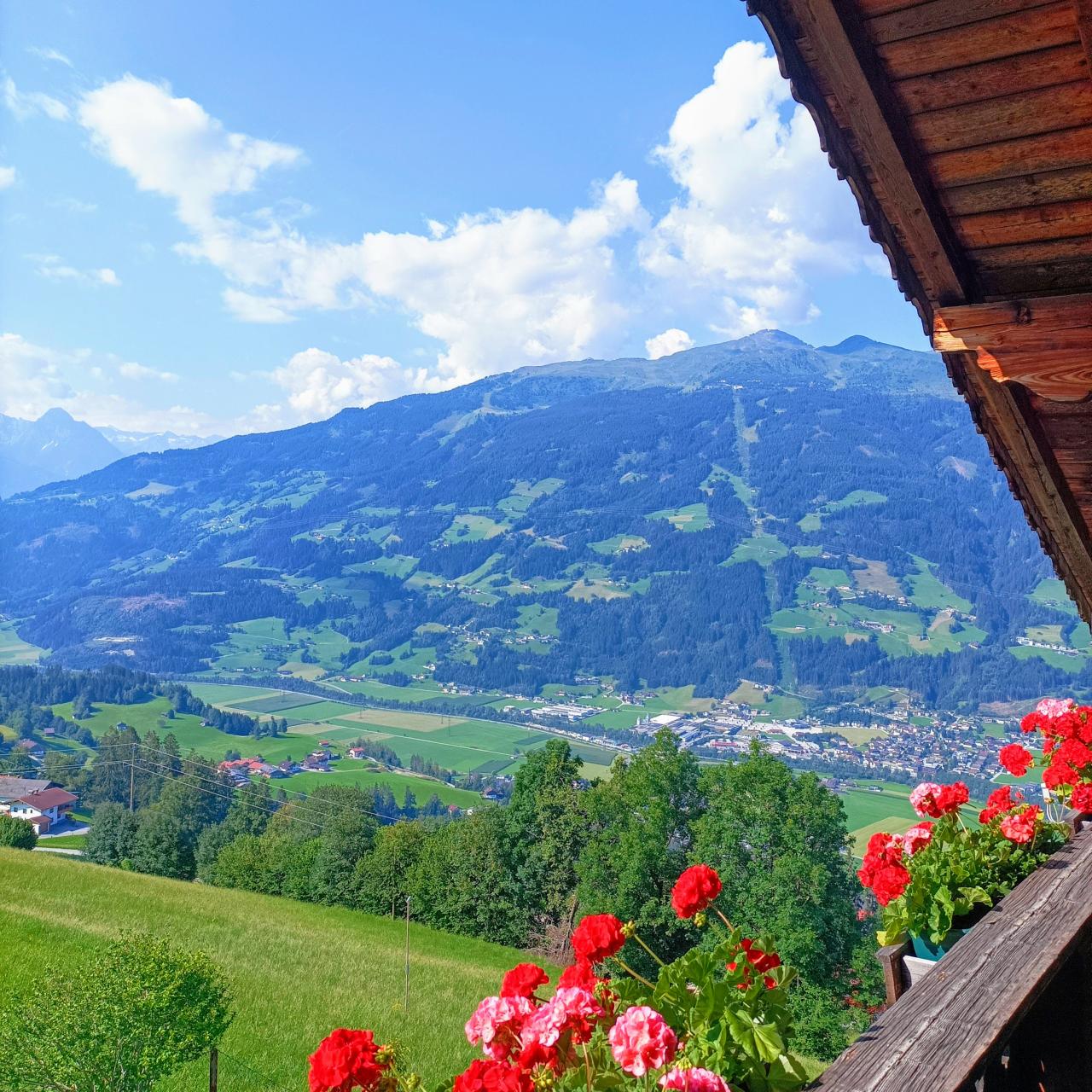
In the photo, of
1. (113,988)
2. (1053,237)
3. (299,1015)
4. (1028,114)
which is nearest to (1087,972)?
(1053,237)

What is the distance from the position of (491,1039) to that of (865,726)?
153 m

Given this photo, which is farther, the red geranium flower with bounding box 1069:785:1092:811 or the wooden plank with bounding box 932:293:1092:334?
the red geranium flower with bounding box 1069:785:1092:811

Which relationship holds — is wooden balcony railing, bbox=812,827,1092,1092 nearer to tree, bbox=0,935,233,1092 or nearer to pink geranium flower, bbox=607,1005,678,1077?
pink geranium flower, bbox=607,1005,678,1077

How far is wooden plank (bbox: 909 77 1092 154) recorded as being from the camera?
6.32 ft

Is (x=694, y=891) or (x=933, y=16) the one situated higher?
(x=933, y=16)

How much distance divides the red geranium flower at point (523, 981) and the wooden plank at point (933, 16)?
86.7 inches

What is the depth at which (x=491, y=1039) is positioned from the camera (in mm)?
1757

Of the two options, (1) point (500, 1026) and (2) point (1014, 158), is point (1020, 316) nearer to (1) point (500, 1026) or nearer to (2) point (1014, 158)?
(2) point (1014, 158)

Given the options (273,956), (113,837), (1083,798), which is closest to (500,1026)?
(1083,798)

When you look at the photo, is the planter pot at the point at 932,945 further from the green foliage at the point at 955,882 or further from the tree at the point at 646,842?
the tree at the point at 646,842

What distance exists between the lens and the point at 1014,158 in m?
2.09

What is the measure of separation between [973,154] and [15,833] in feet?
190

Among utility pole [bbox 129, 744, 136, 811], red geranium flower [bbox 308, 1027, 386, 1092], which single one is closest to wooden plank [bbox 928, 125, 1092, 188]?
red geranium flower [bbox 308, 1027, 386, 1092]

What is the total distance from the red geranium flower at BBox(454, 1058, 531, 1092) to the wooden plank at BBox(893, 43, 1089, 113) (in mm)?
2259
